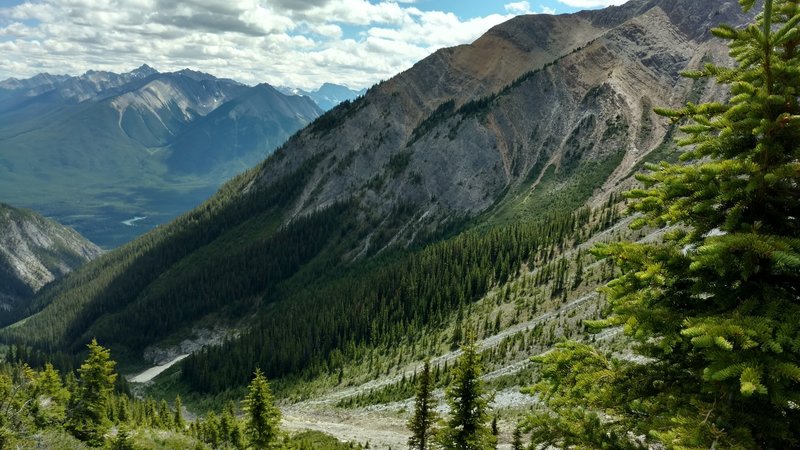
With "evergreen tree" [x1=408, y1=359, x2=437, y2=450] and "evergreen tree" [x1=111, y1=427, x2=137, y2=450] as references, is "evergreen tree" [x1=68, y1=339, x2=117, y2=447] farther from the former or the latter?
"evergreen tree" [x1=408, y1=359, x2=437, y2=450]

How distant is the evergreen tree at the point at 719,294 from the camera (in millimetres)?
8258

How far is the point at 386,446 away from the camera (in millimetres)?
61438

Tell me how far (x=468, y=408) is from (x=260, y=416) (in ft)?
67.0

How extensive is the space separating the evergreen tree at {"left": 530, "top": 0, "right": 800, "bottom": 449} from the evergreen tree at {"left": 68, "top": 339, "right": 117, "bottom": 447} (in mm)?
50894

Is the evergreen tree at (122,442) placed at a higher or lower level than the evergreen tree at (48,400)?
lower

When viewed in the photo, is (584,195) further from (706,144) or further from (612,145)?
(706,144)

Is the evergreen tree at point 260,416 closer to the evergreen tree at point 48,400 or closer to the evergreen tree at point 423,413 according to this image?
the evergreen tree at point 423,413

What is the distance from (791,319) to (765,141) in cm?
360

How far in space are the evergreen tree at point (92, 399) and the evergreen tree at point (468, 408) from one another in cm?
3806

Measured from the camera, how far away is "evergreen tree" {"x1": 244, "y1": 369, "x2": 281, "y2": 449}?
39.8 meters

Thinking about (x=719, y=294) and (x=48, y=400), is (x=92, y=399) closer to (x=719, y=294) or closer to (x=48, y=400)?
(x=48, y=400)

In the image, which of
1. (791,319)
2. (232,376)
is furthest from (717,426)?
(232,376)

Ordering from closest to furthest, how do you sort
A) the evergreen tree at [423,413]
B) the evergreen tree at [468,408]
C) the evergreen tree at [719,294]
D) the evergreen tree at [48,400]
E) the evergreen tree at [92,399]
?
the evergreen tree at [719,294]
the evergreen tree at [468,408]
the evergreen tree at [423,413]
the evergreen tree at [92,399]
the evergreen tree at [48,400]

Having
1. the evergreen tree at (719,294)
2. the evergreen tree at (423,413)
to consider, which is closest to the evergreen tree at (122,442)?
the evergreen tree at (423,413)
